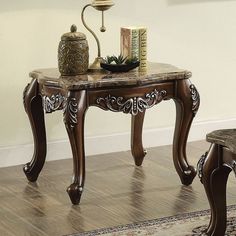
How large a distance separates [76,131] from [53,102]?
23 cm

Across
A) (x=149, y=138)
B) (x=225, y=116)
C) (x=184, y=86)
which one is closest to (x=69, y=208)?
(x=184, y=86)

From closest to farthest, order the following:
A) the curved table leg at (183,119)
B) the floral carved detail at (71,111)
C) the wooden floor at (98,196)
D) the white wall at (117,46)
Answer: the wooden floor at (98,196) → the floral carved detail at (71,111) → the curved table leg at (183,119) → the white wall at (117,46)

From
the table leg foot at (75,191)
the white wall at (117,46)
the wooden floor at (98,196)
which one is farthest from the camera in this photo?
the white wall at (117,46)

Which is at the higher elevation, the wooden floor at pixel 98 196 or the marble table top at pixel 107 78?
the marble table top at pixel 107 78

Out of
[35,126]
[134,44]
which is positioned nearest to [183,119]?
[134,44]

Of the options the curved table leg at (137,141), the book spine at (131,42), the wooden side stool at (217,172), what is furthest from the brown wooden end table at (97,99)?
the wooden side stool at (217,172)

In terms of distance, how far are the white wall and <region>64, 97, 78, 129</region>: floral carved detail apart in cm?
88

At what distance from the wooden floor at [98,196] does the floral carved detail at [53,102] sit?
443 millimetres

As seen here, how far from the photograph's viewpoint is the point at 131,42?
374 centimetres

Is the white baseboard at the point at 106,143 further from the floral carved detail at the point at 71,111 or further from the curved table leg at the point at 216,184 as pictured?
the curved table leg at the point at 216,184

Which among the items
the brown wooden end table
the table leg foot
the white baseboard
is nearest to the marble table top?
the brown wooden end table

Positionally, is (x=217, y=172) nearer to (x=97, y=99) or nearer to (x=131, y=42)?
(x=97, y=99)

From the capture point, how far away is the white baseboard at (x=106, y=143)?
4.29 metres

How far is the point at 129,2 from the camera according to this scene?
4.51 m
